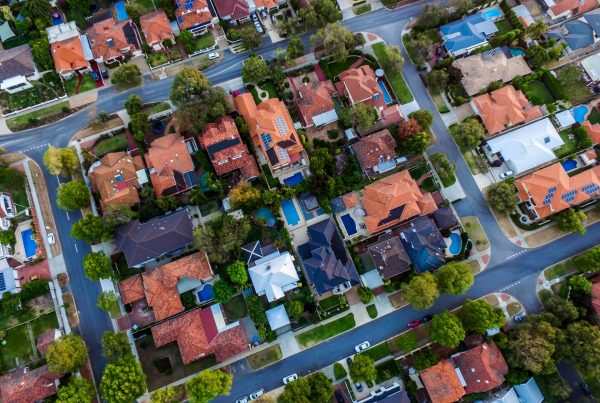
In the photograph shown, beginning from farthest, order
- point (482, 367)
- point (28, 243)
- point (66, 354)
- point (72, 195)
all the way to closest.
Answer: point (28, 243) → point (72, 195) → point (482, 367) → point (66, 354)

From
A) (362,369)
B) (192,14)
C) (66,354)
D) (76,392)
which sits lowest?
(362,369)

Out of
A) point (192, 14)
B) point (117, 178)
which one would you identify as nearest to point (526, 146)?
point (192, 14)

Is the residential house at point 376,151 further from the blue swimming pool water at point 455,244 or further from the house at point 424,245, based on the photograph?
the blue swimming pool water at point 455,244

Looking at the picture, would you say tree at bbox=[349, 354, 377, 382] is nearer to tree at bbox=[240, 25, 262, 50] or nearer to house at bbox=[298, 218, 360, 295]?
house at bbox=[298, 218, 360, 295]

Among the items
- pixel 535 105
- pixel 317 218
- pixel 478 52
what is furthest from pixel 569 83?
pixel 317 218

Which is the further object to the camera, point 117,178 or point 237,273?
point 117,178

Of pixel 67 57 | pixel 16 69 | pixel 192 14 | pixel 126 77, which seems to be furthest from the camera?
pixel 192 14

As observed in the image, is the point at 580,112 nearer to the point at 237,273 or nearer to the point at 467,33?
the point at 467,33

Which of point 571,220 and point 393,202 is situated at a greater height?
point 393,202
